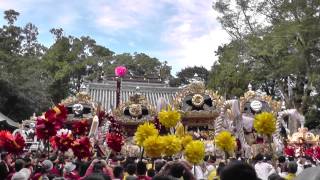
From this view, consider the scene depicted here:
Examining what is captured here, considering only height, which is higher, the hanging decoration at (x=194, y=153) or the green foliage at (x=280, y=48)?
the green foliage at (x=280, y=48)

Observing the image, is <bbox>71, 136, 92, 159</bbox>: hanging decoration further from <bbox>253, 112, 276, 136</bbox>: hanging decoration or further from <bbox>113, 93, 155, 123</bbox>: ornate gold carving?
<bbox>113, 93, 155, 123</bbox>: ornate gold carving

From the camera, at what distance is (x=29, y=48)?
4547 centimetres

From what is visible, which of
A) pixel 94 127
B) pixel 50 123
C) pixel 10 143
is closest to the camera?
pixel 50 123

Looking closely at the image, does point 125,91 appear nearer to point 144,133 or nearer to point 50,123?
point 144,133

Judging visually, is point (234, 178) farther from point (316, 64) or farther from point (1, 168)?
point (316, 64)

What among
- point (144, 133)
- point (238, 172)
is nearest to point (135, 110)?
point (144, 133)

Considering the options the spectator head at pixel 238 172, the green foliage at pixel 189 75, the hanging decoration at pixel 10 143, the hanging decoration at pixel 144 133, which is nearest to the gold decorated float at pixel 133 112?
the hanging decoration at pixel 144 133

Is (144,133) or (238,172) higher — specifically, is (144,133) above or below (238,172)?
below

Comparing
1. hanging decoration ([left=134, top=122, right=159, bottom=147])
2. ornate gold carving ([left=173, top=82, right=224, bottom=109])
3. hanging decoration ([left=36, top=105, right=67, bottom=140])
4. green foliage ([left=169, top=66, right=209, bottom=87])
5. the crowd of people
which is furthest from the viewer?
green foliage ([left=169, top=66, right=209, bottom=87])

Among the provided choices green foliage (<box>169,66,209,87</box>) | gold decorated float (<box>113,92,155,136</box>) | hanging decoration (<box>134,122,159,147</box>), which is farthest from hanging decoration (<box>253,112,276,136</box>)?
green foliage (<box>169,66,209,87</box>)

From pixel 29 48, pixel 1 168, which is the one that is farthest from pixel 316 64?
pixel 29 48

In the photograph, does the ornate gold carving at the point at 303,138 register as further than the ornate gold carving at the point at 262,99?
No

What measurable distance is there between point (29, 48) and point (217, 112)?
1107 inches

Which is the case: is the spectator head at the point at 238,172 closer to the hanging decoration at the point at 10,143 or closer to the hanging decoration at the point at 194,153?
the hanging decoration at the point at 194,153
